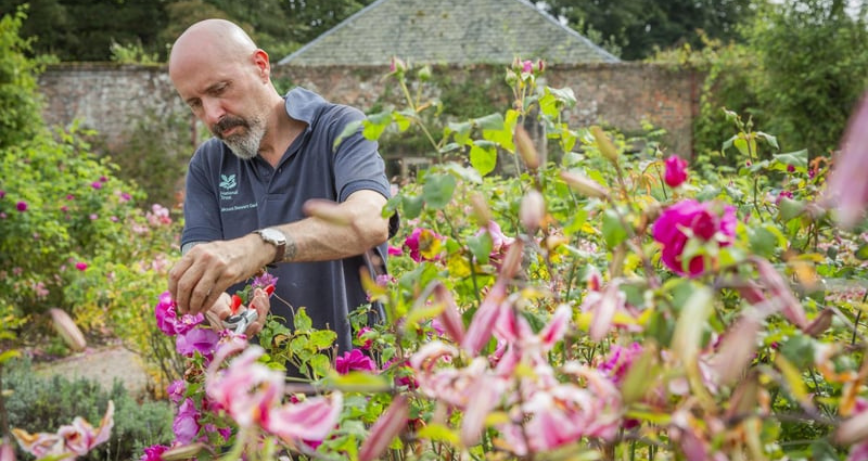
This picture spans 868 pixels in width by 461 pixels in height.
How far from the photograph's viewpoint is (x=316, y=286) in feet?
6.38

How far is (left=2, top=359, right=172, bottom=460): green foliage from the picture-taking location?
3.34 metres

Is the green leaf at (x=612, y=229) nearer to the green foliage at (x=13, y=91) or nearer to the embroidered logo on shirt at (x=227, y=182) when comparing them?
the embroidered logo on shirt at (x=227, y=182)

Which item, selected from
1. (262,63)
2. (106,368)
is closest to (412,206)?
(262,63)

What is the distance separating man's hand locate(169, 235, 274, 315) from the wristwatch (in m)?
0.08

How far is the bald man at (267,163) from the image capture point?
184cm

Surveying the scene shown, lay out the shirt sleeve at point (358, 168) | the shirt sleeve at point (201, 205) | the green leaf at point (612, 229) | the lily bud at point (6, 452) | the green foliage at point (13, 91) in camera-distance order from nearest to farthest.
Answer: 1. the lily bud at point (6, 452)
2. the green leaf at point (612, 229)
3. the shirt sleeve at point (358, 168)
4. the shirt sleeve at point (201, 205)
5. the green foliage at point (13, 91)

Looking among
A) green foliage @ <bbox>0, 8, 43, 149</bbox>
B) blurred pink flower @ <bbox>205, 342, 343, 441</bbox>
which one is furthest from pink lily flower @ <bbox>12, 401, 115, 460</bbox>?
green foliage @ <bbox>0, 8, 43, 149</bbox>

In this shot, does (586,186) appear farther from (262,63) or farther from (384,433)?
(262,63)

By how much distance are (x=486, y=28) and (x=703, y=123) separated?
159 inches

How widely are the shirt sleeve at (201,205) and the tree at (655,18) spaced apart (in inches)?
900

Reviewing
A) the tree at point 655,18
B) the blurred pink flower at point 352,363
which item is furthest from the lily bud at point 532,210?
the tree at point 655,18

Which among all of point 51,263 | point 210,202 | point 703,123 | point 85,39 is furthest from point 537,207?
point 85,39

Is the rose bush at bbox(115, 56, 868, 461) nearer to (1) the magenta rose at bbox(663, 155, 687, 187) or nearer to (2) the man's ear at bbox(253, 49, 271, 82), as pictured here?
(1) the magenta rose at bbox(663, 155, 687, 187)

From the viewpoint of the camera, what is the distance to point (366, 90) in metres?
10.5
